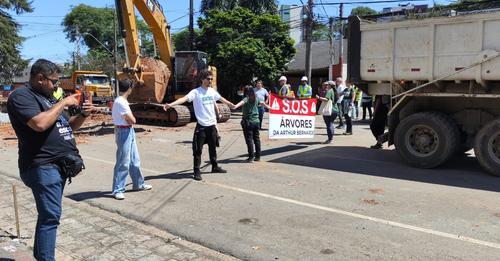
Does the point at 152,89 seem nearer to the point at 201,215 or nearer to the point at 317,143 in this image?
the point at 317,143

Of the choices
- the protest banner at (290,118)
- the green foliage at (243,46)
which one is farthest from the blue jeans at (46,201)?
the green foliage at (243,46)

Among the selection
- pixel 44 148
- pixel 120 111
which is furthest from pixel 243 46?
pixel 44 148

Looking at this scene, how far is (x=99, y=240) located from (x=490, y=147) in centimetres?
652

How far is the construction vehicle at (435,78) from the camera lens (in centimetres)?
860

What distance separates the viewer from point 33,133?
3971 millimetres

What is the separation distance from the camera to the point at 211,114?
8.68 m

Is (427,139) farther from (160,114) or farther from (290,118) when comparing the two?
(160,114)

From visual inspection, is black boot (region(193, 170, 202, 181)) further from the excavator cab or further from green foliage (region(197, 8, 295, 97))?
green foliage (region(197, 8, 295, 97))

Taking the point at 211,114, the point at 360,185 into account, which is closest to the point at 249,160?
the point at 211,114

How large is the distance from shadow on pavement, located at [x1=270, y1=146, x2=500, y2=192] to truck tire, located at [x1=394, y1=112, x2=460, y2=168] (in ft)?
0.73

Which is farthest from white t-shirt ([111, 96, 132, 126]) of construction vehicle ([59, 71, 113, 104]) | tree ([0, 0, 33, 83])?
tree ([0, 0, 33, 83])

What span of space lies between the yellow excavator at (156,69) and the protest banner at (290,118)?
6.68 m

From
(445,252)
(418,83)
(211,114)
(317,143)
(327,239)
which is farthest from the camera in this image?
(317,143)

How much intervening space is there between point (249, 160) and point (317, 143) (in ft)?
11.2
